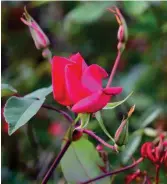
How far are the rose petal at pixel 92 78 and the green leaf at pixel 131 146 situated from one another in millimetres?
218

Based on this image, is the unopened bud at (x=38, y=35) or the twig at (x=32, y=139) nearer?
the unopened bud at (x=38, y=35)

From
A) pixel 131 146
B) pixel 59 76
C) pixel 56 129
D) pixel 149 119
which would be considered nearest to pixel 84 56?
pixel 56 129

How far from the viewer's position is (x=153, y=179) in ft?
2.33

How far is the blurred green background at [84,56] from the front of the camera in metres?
1.03

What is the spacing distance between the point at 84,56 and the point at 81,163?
74 centimetres

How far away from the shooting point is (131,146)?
2.73 ft

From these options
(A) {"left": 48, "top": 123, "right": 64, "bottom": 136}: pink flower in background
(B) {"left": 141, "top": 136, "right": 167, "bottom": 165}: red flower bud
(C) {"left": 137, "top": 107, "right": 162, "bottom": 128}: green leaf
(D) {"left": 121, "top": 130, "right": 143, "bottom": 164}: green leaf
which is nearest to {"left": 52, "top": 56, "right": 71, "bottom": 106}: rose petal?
(B) {"left": 141, "top": 136, "right": 167, "bottom": 165}: red flower bud

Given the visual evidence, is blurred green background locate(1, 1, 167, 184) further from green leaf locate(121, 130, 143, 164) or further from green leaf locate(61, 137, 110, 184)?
green leaf locate(61, 137, 110, 184)

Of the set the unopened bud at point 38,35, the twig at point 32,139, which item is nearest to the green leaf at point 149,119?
the twig at point 32,139

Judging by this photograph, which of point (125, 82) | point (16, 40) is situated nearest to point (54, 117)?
point (125, 82)

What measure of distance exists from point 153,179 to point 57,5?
0.93m

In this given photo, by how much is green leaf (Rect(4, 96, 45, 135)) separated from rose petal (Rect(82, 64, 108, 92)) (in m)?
0.06

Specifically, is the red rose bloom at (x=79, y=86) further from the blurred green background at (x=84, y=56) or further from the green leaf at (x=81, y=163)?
the blurred green background at (x=84, y=56)

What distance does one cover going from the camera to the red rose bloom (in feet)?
1.90
